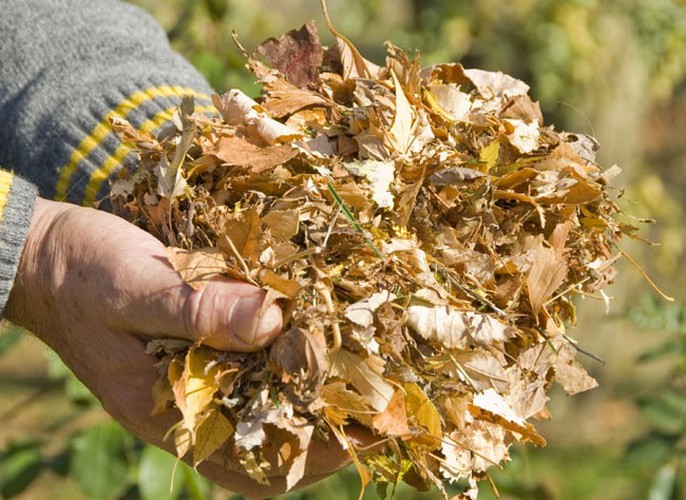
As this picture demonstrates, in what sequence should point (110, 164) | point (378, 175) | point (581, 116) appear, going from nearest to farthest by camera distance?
point (378, 175) → point (110, 164) → point (581, 116)

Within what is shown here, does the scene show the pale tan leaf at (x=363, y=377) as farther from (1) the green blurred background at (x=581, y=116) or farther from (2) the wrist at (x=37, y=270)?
(1) the green blurred background at (x=581, y=116)

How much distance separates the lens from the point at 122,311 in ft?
3.59

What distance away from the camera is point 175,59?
1.72 metres

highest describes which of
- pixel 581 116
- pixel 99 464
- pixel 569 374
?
pixel 569 374

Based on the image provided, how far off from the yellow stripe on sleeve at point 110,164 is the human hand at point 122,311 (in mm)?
211

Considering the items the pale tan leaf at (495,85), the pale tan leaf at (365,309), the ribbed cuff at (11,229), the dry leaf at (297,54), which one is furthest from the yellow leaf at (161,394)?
the pale tan leaf at (495,85)

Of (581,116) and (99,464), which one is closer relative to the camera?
(99,464)

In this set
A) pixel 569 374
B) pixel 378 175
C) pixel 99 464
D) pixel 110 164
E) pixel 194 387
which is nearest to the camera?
pixel 194 387

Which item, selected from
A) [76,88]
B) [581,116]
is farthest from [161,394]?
[581,116]

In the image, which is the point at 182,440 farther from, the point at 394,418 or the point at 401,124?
the point at 401,124

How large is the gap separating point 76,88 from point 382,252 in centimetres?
80

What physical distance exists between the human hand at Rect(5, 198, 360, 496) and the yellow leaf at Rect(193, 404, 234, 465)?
0.08 meters

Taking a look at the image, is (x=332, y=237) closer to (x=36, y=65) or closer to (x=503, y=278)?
(x=503, y=278)

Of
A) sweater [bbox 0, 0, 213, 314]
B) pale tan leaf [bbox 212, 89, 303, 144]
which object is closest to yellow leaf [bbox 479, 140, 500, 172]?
pale tan leaf [bbox 212, 89, 303, 144]
